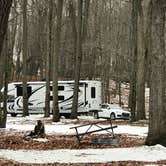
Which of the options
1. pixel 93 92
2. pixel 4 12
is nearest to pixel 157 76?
pixel 4 12

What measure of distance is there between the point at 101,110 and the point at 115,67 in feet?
70.7

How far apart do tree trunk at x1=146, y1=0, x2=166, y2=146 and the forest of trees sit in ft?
31.3

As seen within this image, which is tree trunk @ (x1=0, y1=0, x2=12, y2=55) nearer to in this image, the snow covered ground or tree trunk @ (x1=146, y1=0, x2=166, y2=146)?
the snow covered ground

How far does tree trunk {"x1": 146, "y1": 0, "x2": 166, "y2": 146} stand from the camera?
1455 cm

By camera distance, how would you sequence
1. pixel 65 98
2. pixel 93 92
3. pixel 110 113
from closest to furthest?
pixel 110 113
pixel 93 92
pixel 65 98

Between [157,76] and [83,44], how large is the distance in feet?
105

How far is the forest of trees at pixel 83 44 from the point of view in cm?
2808

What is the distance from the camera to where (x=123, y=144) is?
15.6 meters

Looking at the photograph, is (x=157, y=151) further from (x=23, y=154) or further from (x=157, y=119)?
(x=23, y=154)

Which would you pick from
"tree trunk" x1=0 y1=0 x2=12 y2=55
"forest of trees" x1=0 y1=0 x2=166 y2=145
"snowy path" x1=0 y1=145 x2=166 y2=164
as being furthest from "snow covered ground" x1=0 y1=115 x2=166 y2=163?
"forest of trees" x1=0 y1=0 x2=166 y2=145

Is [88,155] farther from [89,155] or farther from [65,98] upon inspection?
[65,98]

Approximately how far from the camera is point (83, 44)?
152 feet

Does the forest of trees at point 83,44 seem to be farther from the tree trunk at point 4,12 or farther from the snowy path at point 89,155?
the tree trunk at point 4,12

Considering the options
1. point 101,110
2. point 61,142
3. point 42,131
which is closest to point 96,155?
point 61,142
